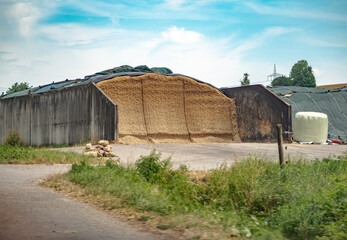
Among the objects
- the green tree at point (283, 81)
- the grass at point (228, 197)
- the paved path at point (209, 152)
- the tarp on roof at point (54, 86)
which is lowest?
the grass at point (228, 197)

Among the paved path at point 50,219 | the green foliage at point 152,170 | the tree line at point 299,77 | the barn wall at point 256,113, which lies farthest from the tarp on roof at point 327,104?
the tree line at point 299,77

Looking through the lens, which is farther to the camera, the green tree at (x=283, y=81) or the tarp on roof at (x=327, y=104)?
the green tree at (x=283, y=81)

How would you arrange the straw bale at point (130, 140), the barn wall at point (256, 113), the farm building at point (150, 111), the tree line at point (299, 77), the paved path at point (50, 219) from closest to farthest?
the paved path at point (50, 219) < the straw bale at point (130, 140) < the farm building at point (150, 111) < the barn wall at point (256, 113) < the tree line at point (299, 77)

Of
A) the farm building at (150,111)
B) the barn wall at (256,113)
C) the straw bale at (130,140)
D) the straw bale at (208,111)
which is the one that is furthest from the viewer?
the barn wall at (256,113)

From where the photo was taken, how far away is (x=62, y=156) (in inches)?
546

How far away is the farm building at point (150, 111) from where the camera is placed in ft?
66.9

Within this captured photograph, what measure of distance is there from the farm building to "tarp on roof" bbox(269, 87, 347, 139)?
484cm

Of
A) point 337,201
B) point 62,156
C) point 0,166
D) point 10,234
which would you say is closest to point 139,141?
point 62,156

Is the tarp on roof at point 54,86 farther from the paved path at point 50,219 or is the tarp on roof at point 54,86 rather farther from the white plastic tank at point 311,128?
the paved path at point 50,219

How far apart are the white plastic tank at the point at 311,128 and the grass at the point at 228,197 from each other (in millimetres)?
11299

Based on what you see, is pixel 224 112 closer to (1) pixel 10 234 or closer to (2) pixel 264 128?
(2) pixel 264 128

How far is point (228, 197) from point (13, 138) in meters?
19.4

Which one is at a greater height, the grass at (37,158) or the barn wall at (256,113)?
the barn wall at (256,113)

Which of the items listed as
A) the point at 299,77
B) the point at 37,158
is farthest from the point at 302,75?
the point at 37,158
